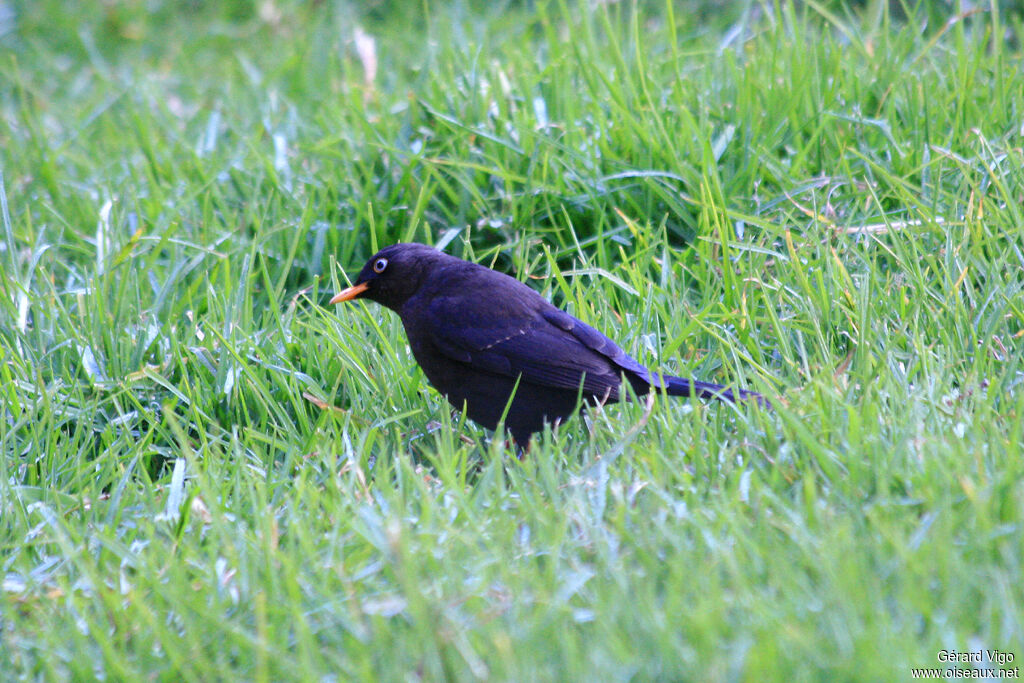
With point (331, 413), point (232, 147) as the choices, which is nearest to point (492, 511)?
point (331, 413)

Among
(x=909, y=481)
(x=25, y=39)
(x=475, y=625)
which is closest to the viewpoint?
(x=475, y=625)

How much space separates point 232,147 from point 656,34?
2638 mm

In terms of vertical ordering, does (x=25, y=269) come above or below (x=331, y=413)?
above

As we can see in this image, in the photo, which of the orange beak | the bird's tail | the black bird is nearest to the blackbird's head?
the orange beak

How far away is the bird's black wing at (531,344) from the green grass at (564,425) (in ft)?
0.64

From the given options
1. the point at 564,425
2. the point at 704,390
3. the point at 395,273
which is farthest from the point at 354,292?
the point at 704,390

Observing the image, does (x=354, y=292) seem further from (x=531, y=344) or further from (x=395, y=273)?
(x=531, y=344)

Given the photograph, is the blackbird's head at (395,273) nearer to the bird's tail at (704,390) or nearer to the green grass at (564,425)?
the green grass at (564,425)

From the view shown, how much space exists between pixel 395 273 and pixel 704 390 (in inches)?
54.6

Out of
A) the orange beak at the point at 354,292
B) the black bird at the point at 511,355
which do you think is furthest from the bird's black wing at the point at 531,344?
the orange beak at the point at 354,292

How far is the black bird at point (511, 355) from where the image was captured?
11.7 ft

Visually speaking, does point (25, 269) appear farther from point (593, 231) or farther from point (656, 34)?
point (656, 34)

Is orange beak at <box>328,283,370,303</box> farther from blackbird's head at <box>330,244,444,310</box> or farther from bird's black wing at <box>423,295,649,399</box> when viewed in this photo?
bird's black wing at <box>423,295,649,399</box>

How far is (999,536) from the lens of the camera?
230cm
